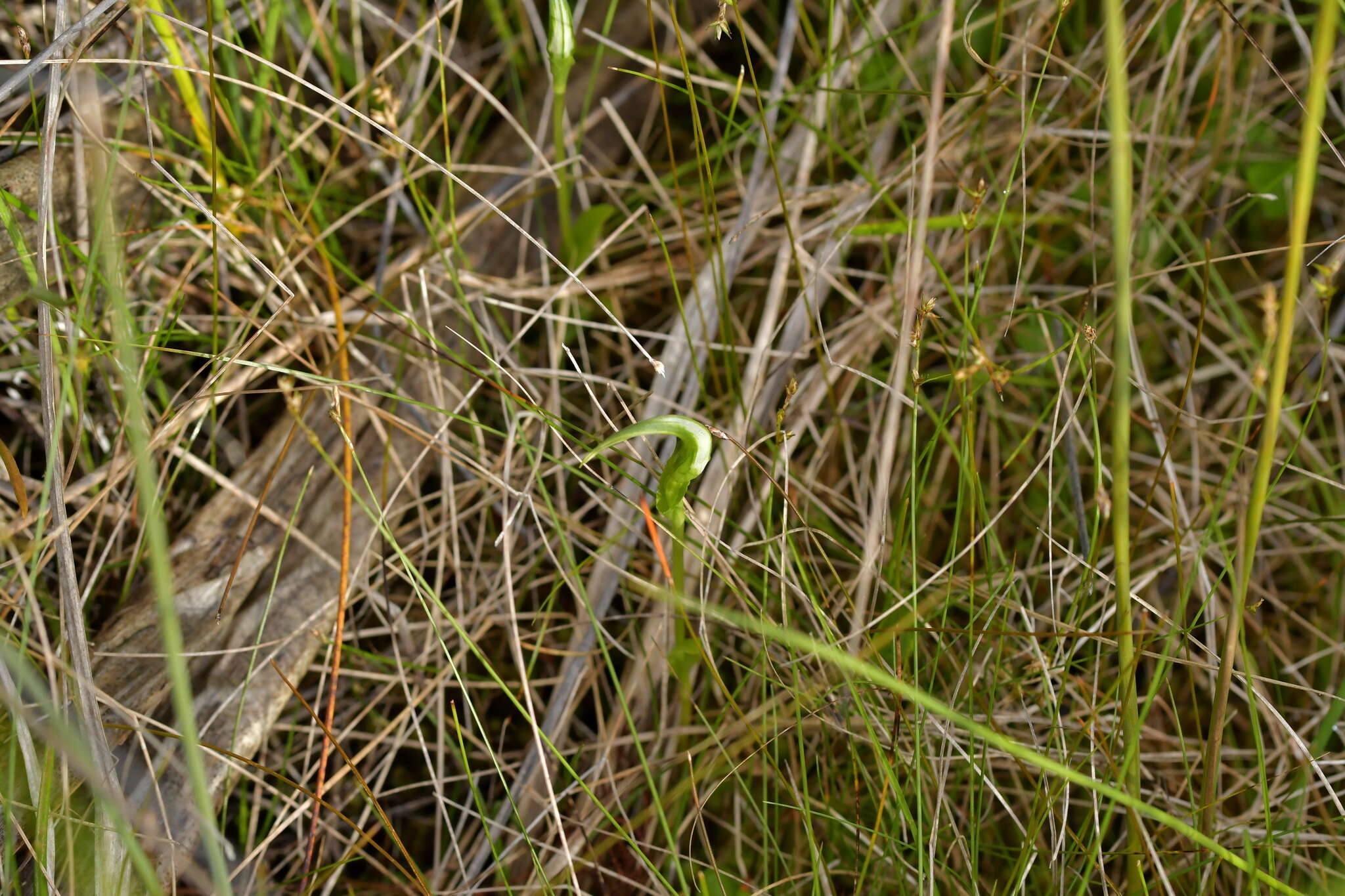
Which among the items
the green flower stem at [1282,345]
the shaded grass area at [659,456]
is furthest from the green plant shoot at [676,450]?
the green flower stem at [1282,345]

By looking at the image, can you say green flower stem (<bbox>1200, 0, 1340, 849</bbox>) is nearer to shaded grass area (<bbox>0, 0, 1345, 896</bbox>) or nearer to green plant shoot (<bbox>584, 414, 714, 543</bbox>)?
shaded grass area (<bbox>0, 0, 1345, 896</bbox>)

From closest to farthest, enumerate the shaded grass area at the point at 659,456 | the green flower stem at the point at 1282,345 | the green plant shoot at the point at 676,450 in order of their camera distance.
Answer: the green flower stem at the point at 1282,345 → the green plant shoot at the point at 676,450 → the shaded grass area at the point at 659,456

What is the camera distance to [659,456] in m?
1.08

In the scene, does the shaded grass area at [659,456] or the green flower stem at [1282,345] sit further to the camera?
the shaded grass area at [659,456]

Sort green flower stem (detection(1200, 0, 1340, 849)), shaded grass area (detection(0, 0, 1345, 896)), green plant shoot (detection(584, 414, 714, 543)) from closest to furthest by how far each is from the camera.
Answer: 1. green flower stem (detection(1200, 0, 1340, 849))
2. green plant shoot (detection(584, 414, 714, 543))
3. shaded grass area (detection(0, 0, 1345, 896))

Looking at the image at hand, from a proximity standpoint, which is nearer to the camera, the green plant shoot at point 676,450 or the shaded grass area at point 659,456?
the green plant shoot at point 676,450

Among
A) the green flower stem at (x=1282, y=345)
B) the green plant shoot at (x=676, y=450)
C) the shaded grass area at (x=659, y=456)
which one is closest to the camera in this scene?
the green flower stem at (x=1282, y=345)

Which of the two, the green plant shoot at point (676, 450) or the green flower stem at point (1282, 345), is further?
the green plant shoot at point (676, 450)

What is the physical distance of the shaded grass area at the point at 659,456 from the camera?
85cm

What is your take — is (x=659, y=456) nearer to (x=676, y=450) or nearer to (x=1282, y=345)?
(x=676, y=450)

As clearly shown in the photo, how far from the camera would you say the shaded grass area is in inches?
33.6

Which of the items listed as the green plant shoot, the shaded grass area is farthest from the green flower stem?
the green plant shoot

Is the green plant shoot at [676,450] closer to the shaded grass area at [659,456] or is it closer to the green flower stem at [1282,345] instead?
the shaded grass area at [659,456]

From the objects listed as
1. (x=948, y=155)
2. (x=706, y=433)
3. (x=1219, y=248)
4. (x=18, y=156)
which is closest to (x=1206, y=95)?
(x=1219, y=248)
